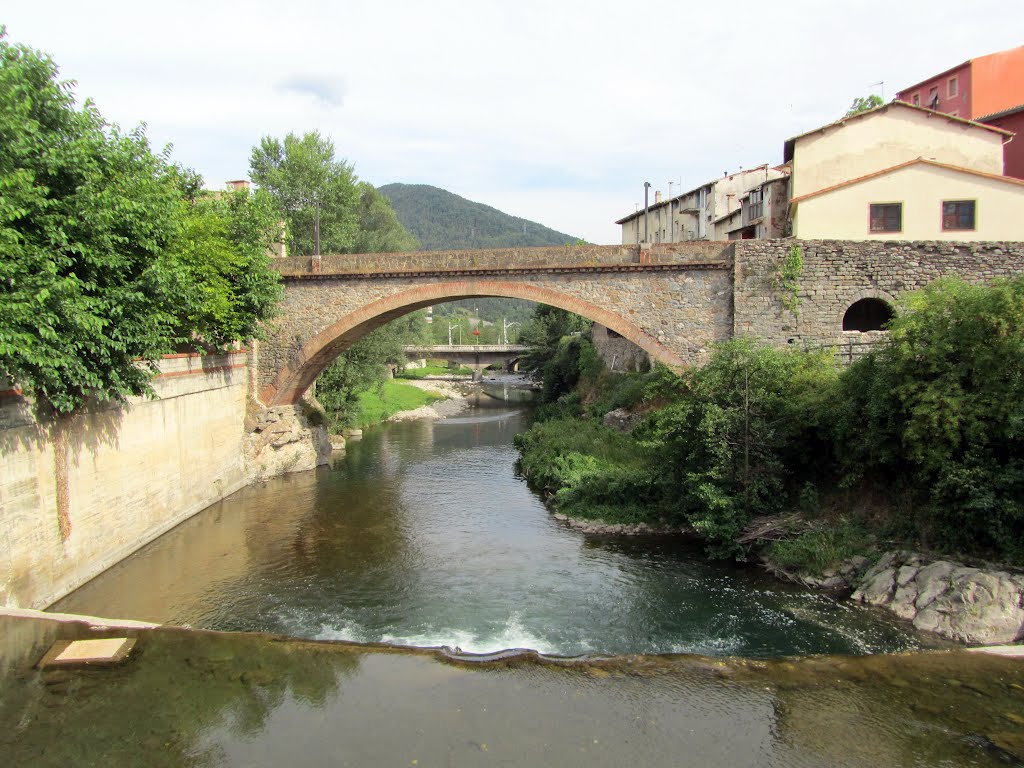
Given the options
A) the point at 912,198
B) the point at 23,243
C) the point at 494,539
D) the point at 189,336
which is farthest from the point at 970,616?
the point at 189,336

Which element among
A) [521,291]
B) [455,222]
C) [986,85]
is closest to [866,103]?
[986,85]

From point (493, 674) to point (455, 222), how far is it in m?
161

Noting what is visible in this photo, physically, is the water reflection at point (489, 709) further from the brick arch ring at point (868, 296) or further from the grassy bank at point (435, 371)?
the grassy bank at point (435, 371)

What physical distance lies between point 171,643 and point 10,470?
3.53m

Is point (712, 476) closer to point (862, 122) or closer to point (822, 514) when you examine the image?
point (822, 514)

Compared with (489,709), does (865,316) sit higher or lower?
higher

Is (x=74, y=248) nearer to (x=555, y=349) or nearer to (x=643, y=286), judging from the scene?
(x=643, y=286)

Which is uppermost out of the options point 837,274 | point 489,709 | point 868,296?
point 837,274

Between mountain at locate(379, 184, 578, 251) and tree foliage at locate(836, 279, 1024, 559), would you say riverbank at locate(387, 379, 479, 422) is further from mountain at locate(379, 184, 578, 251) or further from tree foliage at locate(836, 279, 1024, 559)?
mountain at locate(379, 184, 578, 251)

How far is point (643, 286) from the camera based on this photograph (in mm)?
18672

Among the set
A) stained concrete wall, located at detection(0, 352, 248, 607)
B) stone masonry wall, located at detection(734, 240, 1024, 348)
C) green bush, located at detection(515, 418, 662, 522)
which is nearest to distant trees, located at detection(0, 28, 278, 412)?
stained concrete wall, located at detection(0, 352, 248, 607)

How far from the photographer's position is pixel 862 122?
20047mm

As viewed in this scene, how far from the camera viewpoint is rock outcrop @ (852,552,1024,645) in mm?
9391

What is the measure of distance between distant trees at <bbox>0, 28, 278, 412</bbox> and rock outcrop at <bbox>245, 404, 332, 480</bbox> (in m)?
8.15
